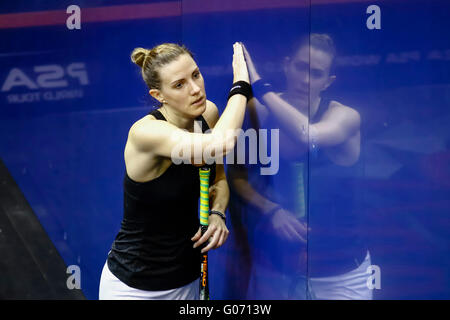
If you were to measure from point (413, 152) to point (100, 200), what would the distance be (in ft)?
4.82

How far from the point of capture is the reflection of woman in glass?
2.00m

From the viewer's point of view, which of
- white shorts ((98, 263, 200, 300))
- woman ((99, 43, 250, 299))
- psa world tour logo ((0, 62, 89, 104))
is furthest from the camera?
psa world tour logo ((0, 62, 89, 104))

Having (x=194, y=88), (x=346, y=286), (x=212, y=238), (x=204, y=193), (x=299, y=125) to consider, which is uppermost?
(x=194, y=88)

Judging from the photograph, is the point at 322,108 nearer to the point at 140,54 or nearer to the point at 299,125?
the point at 299,125

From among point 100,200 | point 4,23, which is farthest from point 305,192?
point 4,23

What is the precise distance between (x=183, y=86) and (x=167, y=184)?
0.36 metres

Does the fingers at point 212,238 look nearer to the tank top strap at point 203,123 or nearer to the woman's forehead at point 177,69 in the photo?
the tank top strap at point 203,123

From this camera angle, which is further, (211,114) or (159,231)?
(211,114)

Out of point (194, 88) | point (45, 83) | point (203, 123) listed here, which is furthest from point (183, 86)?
point (45, 83)

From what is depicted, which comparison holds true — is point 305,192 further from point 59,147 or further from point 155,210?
point 59,147

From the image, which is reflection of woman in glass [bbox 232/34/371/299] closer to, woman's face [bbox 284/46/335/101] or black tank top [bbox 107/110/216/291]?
woman's face [bbox 284/46/335/101]

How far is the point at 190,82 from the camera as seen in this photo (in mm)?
1794

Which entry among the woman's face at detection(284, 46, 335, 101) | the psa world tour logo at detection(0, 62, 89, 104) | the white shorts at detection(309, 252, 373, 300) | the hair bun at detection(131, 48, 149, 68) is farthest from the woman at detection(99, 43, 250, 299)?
the psa world tour logo at detection(0, 62, 89, 104)

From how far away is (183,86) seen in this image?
1.80 meters
